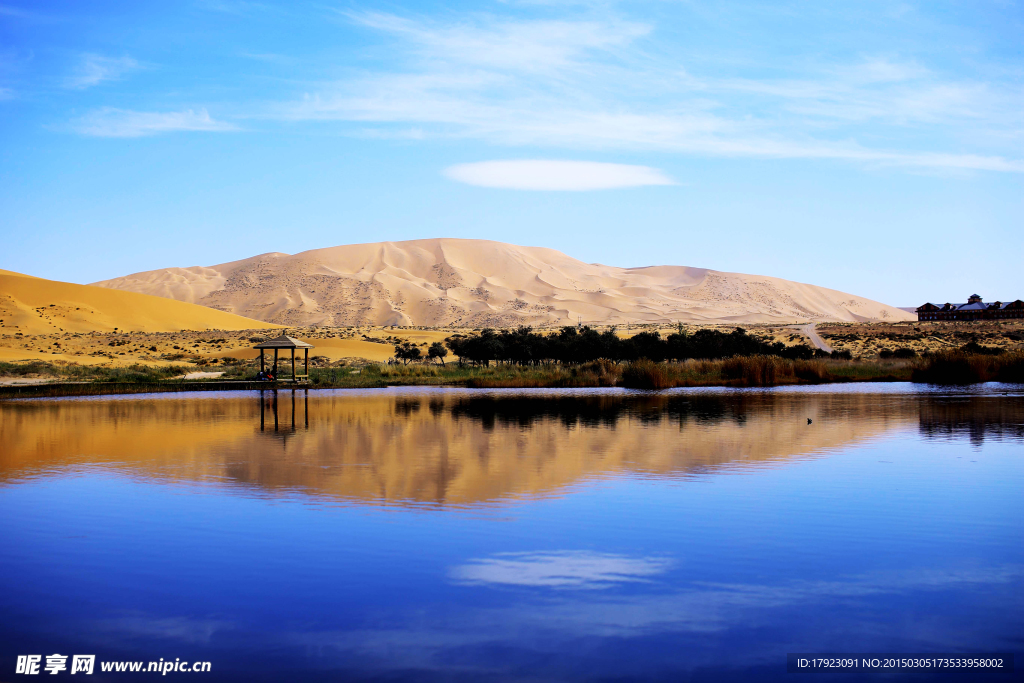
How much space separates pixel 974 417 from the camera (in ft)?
67.2

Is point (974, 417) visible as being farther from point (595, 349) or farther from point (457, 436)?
point (595, 349)

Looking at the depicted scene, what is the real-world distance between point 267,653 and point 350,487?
19.8 feet

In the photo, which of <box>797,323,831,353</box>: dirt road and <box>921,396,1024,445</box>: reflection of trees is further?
<box>797,323,831,353</box>: dirt road

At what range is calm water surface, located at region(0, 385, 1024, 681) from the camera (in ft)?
19.6

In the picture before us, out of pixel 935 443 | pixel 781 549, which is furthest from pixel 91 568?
pixel 935 443

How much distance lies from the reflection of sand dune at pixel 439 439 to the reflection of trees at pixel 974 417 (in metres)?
0.73

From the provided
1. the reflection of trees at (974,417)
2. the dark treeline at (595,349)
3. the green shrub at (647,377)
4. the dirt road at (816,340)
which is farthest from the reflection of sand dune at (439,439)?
the dirt road at (816,340)

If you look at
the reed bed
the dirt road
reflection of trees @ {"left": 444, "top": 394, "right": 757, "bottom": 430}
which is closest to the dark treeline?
the reed bed

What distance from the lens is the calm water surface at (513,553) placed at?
597 centimetres

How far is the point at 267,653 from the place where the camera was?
5.87 metres

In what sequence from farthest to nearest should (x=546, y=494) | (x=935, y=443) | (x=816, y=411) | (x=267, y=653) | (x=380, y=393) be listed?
(x=380, y=393)
(x=816, y=411)
(x=935, y=443)
(x=546, y=494)
(x=267, y=653)

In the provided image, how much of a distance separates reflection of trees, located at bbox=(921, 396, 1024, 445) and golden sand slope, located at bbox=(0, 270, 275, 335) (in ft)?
211

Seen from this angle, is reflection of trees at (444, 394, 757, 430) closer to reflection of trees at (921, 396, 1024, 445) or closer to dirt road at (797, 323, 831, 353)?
reflection of trees at (921, 396, 1024, 445)

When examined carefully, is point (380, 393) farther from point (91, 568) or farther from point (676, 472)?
point (91, 568)
